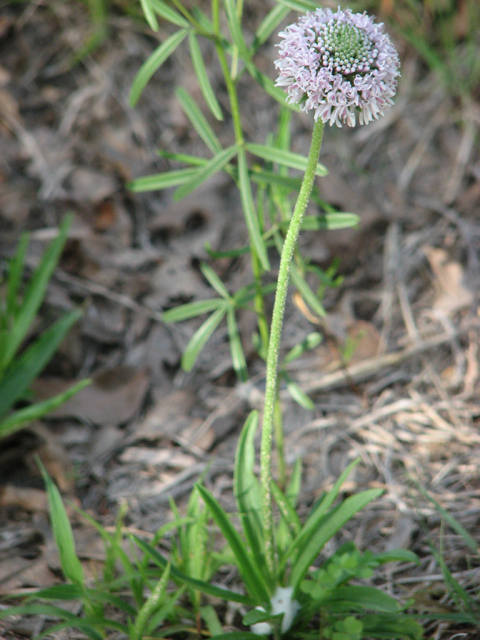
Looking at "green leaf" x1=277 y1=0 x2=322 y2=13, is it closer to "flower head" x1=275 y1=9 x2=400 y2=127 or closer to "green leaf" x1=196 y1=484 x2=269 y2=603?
"flower head" x1=275 y1=9 x2=400 y2=127

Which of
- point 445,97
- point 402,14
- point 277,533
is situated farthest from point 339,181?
point 277,533

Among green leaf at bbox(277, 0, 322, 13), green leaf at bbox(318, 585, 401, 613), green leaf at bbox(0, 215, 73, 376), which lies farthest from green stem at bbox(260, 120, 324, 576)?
green leaf at bbox(0, 215, 73, 376)

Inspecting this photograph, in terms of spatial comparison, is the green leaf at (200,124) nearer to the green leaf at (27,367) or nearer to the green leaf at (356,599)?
the green leaf at (27,367)

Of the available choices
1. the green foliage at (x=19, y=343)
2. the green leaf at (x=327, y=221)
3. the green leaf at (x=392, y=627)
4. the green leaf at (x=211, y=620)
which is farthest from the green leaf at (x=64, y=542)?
the green leaf at (x=327, y=221)

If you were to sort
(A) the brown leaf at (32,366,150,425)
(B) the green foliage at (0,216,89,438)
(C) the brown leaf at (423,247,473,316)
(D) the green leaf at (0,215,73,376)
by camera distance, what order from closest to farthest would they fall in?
(B) the green foliage at (0,216,89,438) < (D) the green leaf at (0,215,73,376) < (A) the brown leaf at (32,366,150,425) < (C) the brown leaf at (423,247,473,316)

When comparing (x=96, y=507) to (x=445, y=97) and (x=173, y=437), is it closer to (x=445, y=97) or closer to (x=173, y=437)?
(x=173, y=437)
